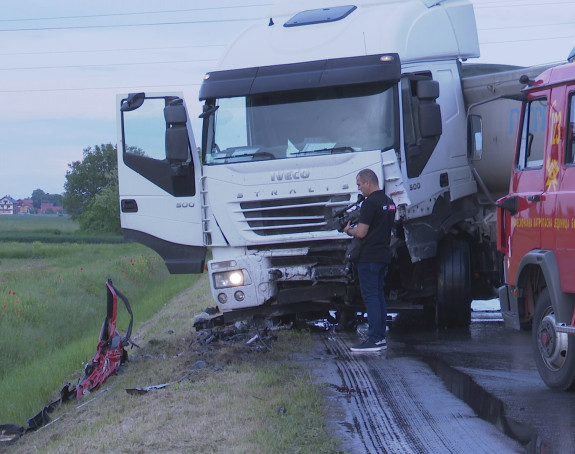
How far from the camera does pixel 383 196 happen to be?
10016mm

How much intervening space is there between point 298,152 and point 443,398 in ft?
12.1

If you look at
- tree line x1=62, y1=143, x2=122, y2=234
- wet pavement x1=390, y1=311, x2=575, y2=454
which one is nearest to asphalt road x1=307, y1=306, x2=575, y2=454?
wet pavement x1=390, y1=311, x2=575, y2=454

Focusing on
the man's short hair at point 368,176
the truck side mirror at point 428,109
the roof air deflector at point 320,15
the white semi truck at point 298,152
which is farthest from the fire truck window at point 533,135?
the roof air deflector at point 320,15

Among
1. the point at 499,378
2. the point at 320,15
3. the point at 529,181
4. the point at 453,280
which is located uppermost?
the point at 320,15

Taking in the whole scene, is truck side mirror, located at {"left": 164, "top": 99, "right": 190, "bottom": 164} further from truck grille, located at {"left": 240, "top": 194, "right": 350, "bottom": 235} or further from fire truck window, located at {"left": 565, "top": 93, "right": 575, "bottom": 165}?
fire truck window, located at {"left": 565, "top": 93, "right": 575, "bottom": 165}

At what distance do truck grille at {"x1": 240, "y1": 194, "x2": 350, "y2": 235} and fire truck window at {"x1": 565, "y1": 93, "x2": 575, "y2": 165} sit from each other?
317 centimetres

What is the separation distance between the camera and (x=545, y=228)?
7.92m

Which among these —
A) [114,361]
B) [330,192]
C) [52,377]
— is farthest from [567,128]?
[52,377]

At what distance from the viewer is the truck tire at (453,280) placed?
1220 centimetres

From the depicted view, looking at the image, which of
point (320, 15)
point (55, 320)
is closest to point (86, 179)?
point (55, 320)

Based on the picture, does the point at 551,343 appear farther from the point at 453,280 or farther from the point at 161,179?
the point at 161,179

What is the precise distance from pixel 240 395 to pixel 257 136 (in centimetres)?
368

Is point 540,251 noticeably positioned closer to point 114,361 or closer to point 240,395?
Result: point 240,395

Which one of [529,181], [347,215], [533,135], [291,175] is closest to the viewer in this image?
[529,181]
